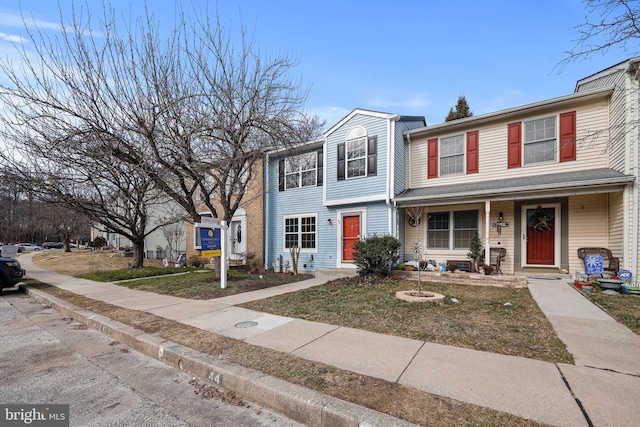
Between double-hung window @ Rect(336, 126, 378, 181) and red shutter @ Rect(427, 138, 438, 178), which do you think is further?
red shutter @ Rect(427, 138, 438, 178)

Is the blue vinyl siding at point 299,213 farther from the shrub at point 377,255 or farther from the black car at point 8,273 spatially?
the black car at point 8,273

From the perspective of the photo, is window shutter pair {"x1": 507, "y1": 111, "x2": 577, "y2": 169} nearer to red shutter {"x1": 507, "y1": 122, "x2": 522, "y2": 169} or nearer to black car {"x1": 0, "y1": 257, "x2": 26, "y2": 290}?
red shutter {"x1": 507, "y1": 122, "x2": 522, "y2": 169}

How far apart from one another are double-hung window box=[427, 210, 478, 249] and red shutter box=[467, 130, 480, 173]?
1591 millimetres

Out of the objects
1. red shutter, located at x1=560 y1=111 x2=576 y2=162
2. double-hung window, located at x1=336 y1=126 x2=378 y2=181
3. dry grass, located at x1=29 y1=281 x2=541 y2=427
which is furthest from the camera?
double-hung window, located at x1=336 y1=126 x2=378 y2=181

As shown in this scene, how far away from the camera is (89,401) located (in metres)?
3.10

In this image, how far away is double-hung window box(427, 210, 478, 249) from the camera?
11.1 metres

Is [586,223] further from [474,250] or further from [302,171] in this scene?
[302,171]

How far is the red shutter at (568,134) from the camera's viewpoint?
9.48 meters

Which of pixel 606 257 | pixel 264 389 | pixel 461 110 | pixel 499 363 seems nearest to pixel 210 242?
pixel 264 389

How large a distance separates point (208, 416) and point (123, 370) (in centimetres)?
180

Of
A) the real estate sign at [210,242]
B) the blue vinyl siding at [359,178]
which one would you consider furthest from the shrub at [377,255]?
the real estate sign at [210,242]

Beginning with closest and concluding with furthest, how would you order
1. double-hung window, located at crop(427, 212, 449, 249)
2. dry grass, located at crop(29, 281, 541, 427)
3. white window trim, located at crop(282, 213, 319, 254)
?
dry grass, located at crop(29, 281, 541, 427) < double-hung window, located at crop(427, 212, 449, 249) < white window trim, located at crop(282, 213, 319, 254)

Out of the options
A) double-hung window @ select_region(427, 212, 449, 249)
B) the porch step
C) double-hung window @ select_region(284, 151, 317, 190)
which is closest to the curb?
the porch step

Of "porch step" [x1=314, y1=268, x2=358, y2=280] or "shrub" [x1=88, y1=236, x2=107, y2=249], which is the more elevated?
"porch step" [x1=314, y1=268, x2=358, y2=280]
